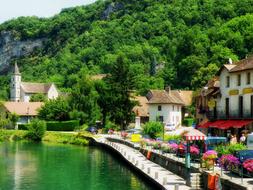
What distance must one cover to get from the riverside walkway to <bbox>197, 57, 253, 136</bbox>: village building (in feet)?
33.5

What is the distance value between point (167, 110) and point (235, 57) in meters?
36.4

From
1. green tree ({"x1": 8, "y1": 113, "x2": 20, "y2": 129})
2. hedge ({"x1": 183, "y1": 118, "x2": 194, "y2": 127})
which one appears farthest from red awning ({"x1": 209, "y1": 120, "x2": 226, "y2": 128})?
green tree ({"x1": 8, "y1": 113, "x2": 20, "y2": 129})

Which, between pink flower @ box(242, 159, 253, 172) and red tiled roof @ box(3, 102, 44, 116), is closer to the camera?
pink flower @ box(242, 159, 253, 172)

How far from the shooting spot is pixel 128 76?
4003 inches

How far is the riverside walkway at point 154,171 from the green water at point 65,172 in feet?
2.69

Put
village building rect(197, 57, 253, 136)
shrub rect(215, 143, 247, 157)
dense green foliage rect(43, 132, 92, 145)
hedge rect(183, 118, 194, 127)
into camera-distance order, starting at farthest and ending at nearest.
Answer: hedge rect(183, 118, 194, 127), dense green foliage rect(43, 132, 92, 145), village building rect(197, 57, 253, 136), shrub rect(215, 143, 247, 157)

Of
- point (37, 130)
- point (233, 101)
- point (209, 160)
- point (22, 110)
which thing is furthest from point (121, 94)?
point (209, 160)

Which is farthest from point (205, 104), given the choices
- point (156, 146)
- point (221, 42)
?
point (221, 42)

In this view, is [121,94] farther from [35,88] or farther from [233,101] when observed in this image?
[35,88]

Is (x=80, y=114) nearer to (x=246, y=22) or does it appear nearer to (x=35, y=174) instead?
(x=35, y=174)

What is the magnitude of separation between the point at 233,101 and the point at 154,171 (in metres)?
21.0

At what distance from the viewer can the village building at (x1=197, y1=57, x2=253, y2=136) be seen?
52.3 meters

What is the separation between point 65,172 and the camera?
4553 centimetres

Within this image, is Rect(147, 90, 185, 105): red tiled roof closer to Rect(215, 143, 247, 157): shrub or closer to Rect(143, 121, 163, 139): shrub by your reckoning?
Rect(143, 121, 163, 139): shrub
